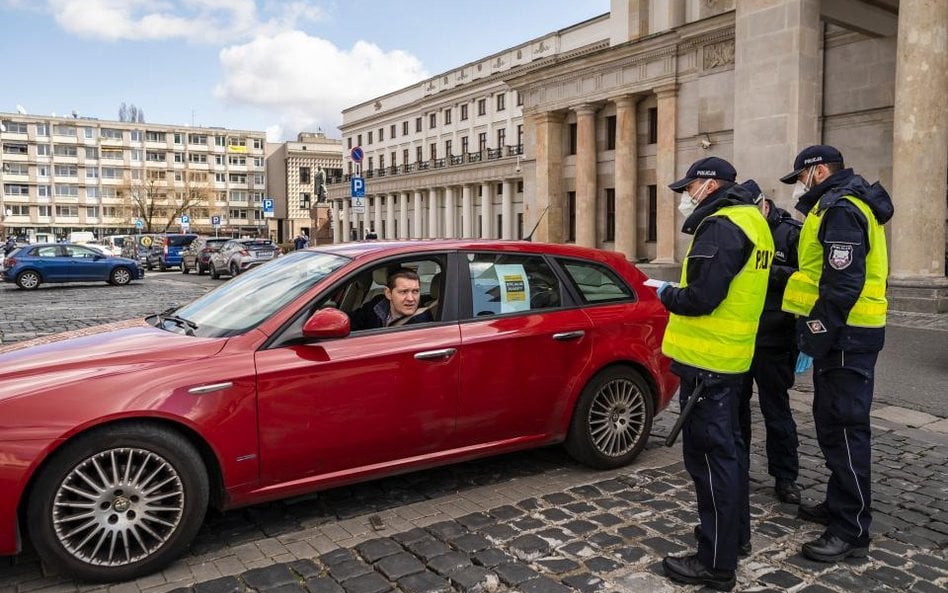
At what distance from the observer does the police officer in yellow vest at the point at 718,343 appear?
355cm

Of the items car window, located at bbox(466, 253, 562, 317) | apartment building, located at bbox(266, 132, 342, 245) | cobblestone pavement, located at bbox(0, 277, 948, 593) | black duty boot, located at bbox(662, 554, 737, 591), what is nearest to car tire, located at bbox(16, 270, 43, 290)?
cobblestone pavement, located at bbox(0, 277, 948, 593)

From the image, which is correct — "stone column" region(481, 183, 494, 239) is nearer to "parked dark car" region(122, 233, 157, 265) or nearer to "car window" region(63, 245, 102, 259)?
"parked dark car" region(122, 233, 157, 265)

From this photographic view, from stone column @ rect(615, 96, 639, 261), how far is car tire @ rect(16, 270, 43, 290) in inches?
894

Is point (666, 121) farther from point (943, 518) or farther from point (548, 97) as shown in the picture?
point (943, 518)

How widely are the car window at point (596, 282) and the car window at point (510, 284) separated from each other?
0.58 feet

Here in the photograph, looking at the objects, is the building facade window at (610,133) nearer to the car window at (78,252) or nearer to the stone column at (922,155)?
the stone column at (922,155)

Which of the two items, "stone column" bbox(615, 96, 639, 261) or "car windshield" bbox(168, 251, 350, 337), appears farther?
"stone column" bbox(615, 96, 639, 261)

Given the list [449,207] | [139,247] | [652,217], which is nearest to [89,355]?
[652,217]

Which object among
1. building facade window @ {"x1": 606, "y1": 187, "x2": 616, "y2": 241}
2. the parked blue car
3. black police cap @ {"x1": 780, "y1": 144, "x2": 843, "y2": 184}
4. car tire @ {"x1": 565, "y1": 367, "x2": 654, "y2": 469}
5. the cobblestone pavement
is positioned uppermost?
building facade window @ {"x1": 606, "y1": 187, "x2": 616, "y2": 241}

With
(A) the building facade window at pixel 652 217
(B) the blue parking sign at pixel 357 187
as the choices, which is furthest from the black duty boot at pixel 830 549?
(A) the building facade window at pixel 652 217

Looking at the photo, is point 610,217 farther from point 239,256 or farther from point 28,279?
point 28,279

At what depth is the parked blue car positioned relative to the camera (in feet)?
83.7

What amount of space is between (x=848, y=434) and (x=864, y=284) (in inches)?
31.6

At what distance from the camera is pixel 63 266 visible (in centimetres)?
2638
